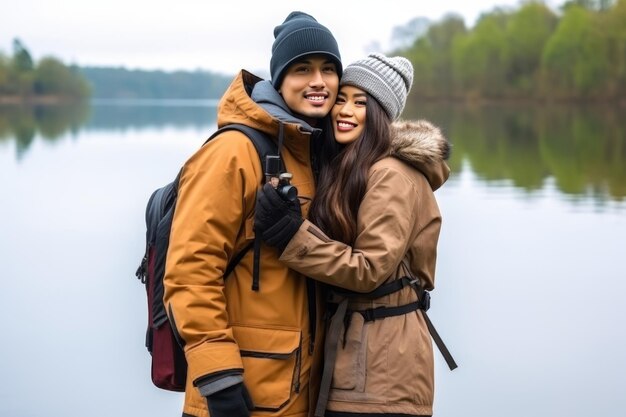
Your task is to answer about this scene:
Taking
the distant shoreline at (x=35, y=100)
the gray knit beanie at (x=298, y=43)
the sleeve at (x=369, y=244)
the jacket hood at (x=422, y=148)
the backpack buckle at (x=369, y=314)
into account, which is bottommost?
the distant shoreline at (x=35, y=100)

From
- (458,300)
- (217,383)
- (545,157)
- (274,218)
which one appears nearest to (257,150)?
(274,218)

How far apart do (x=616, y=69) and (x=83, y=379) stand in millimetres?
75814

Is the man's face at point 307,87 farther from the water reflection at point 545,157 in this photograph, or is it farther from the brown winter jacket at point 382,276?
the water reflection at point 545,157

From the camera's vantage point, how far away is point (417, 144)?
10.3 feet

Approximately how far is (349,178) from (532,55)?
9002 cm

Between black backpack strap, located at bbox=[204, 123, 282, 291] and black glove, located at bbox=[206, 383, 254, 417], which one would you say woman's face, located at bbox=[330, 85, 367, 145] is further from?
black glove, located at bbox=[206, 383, 254, 417]

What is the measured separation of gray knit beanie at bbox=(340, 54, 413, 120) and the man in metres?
0.12

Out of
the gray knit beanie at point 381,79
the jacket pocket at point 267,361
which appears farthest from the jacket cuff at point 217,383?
the gray knit beanie at point 381,79

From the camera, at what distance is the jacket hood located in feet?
10.2

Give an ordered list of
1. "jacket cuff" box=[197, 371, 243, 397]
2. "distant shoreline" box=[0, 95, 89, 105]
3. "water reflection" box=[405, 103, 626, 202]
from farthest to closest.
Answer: "distant shoreline" box=[0, 95, 89, 105]
"water reflection" box=[405, 103, 626, 202]
"jacket cuff" box=[197, 371, 243, 397]

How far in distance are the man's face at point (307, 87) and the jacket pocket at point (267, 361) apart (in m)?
0.71

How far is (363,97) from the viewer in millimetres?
3223

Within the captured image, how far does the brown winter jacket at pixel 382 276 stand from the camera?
290cm

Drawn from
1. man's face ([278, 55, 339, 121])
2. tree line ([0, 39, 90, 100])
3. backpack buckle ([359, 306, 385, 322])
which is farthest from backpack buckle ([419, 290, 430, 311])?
tree line ([0, 39, 90, 100])
